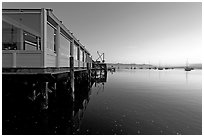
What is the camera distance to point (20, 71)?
861 centimetres

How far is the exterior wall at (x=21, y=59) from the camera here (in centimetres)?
854

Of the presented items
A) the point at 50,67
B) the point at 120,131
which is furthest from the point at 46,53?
the point at 120,131

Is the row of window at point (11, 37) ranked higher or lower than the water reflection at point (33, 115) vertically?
higher

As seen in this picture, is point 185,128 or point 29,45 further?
point 29,45

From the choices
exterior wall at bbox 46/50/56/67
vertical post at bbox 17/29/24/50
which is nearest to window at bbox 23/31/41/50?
vertical post at bbox 17/29/24/50

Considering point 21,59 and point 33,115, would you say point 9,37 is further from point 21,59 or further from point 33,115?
point 33,115

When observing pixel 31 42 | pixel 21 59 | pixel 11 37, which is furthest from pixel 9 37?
pixel 21 59

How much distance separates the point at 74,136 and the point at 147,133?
146 inches

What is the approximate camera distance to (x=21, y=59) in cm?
863

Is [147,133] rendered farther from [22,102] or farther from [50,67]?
[22,102]

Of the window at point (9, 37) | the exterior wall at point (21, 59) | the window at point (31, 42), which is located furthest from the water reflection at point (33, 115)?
the window at point (31, 42)

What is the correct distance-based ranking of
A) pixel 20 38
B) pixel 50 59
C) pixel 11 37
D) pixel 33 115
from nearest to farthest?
pixel 50 59 < pixel 33 115 < pixel 11 37 < pixel 20 38

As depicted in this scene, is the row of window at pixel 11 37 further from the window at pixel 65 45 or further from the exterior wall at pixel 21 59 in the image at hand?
the exterior wall at pixel 21 59

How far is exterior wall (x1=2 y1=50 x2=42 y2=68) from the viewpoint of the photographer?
8539 millimetres
